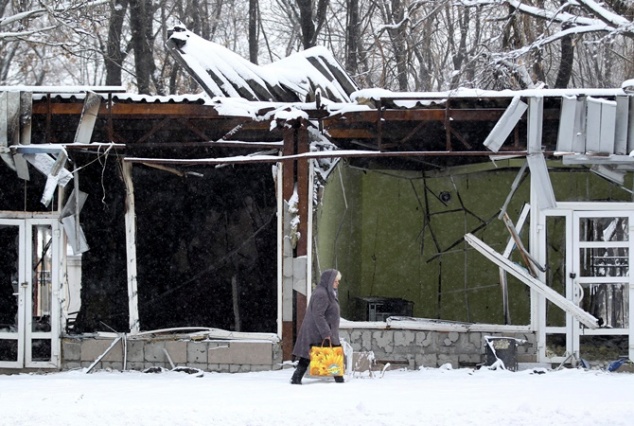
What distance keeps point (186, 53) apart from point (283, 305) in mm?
3941

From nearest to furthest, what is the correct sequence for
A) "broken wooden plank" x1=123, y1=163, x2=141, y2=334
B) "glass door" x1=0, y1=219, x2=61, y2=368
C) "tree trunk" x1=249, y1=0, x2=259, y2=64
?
1. "broken wooden plank" x1=123, y1=163, x2=141, y2=334
2. "glass door" x1=0, y1=219, x2=61, y2=368
3. "tree trunk" x1=249, y1=0, x2=259, y2=64

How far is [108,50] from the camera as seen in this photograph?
2756cm

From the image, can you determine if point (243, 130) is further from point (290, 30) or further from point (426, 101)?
point (290, 30)

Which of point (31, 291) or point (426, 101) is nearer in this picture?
point (426, 101)

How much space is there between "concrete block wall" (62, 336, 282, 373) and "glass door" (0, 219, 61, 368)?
0.34 metres

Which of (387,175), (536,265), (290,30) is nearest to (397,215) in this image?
(387,175)

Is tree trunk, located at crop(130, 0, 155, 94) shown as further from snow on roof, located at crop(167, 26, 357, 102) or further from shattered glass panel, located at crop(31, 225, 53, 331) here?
shattered glass panel, located at crop(31, 225, 53, 331)

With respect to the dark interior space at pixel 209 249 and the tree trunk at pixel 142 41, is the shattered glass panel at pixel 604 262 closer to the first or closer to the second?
the dark interior space at pixel 209 249

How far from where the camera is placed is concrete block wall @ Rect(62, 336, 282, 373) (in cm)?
1234

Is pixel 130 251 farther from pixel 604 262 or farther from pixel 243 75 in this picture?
pixel 604 262

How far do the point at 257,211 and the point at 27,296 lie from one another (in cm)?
435

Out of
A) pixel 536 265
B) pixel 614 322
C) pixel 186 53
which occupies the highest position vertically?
pixel 186 53

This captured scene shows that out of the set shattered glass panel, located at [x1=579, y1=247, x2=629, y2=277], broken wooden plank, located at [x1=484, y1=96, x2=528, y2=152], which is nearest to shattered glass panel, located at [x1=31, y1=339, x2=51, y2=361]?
broken wooden plank, located at [x1=484, y1=96, x2=528, y2=152]

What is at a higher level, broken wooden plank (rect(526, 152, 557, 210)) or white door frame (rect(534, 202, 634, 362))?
broken wooden plank (rect(526, 152, 557, 210))
